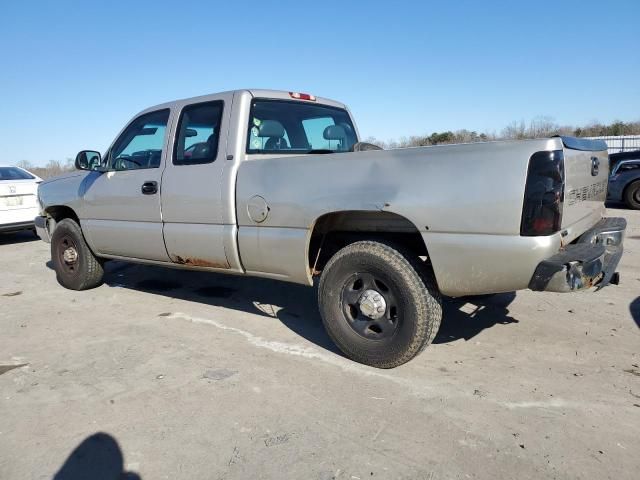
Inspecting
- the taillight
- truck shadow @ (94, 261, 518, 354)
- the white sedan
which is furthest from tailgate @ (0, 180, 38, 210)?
the taillight

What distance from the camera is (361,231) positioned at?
3.65 meters

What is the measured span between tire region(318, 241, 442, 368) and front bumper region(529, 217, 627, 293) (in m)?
0.68

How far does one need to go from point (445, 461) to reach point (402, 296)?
1.06 metres

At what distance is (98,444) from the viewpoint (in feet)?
8.59

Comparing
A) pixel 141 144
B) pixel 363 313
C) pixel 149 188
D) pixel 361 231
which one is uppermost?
pixel 141 144

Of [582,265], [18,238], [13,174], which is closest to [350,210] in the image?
[582,265]

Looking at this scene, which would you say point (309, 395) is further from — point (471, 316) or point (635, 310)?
point (635, 310)

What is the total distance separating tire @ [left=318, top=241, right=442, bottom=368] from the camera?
3.15 metres

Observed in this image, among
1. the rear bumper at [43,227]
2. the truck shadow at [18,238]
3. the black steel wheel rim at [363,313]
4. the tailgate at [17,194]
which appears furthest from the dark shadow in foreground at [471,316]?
the truck shadow at [18,238]

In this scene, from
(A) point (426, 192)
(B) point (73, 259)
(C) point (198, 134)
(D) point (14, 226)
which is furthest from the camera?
(D) point (14, 226)

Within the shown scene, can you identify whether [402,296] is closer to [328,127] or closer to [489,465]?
[489,465]

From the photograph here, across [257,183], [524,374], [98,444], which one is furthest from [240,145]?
[524,374]

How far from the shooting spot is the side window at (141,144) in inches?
186

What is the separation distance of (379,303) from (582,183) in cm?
154
